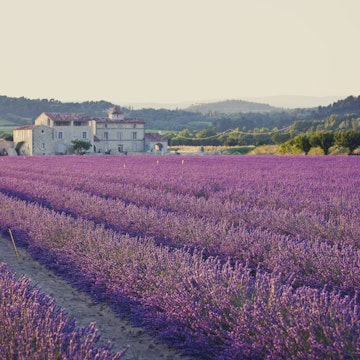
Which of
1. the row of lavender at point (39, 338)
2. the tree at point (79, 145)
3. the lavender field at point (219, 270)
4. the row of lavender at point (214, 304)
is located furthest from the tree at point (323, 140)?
the row of lavender at point (39, 338)

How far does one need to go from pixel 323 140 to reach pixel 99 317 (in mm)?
34513

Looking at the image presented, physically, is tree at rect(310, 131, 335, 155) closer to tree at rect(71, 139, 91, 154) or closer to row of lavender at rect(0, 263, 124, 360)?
tree at rect(71, 139, 91, 154)

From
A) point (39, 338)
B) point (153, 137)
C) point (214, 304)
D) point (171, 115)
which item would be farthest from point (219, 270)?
point (171, 115)

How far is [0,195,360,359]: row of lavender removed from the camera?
2.97m

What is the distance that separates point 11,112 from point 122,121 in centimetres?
8619

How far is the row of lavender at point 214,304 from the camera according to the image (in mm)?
2971

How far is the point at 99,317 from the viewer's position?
444 centimetres

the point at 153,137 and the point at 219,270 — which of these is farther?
the point at 153,137

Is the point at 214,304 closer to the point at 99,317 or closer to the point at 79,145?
the point at 99,317

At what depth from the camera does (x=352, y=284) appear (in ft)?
13.8

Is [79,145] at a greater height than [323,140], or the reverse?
[323,140]

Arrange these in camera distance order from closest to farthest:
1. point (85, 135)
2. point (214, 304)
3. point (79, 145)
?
point (214, 304), point (79, 145), point (85, 135)

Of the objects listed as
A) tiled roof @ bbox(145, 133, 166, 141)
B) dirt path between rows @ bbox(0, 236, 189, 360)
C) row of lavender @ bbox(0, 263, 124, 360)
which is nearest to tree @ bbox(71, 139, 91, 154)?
tiled roof @ bbox(145, 133, 166, 141)

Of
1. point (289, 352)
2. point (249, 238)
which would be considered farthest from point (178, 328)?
point (249, 238)
